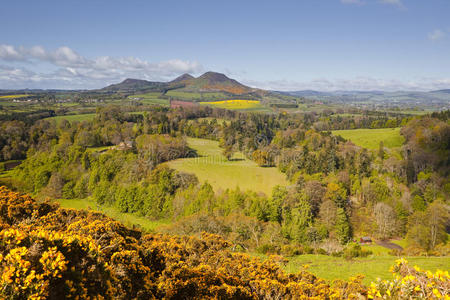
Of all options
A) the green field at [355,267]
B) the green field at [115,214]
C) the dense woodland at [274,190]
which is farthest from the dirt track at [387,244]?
the green field at [115,214]

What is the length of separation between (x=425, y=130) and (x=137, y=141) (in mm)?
96193

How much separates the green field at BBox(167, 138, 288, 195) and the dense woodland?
140 inches

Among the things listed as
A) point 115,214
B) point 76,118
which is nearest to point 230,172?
point 115,214

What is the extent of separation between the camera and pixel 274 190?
2191 inches

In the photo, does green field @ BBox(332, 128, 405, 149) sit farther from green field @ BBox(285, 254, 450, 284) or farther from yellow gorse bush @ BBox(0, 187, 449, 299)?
yellow gorse bush @ BBox(0, 187, 449, 299)

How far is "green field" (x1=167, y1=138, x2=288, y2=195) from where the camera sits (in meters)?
65.2

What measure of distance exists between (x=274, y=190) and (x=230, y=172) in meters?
19.9

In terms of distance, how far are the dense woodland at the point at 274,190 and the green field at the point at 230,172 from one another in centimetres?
355

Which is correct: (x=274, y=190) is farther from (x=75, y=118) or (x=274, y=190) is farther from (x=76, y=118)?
(x=75, y=118)

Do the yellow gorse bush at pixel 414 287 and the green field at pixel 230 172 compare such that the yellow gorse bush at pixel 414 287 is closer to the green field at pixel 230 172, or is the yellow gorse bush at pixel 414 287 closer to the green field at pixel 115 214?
the green field at pixel 115 214

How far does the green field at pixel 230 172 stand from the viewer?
214 ft

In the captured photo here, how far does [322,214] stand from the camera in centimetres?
4953

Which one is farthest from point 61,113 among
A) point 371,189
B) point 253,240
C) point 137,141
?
point 371,189

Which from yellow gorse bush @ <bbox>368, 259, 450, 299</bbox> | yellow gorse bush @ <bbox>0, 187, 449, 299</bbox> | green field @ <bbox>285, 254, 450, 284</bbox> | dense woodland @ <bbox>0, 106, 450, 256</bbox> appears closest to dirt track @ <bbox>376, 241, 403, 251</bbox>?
dense woodland @ <bbox>0, 106, 450, 256</bbox>
